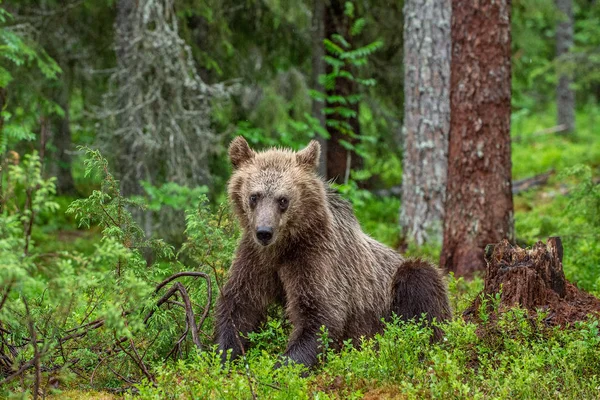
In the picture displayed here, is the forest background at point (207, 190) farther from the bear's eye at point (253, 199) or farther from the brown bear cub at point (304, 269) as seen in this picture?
the bear's eye at point (253, 199)

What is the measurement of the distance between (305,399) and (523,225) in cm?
867

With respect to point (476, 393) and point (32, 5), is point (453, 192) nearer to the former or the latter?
point (476, 393)

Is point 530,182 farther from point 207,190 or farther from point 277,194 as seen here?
point 277,194

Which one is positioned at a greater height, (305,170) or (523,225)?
(305,170)

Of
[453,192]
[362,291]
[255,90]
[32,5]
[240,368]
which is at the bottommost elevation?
[240,368]

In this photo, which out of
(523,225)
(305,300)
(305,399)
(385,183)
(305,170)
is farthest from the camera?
(385,183)

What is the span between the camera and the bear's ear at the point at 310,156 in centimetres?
655

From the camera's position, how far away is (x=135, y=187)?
463 inches

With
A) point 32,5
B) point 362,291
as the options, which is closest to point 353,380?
point 362,291

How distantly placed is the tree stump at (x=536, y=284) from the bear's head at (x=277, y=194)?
155 cm

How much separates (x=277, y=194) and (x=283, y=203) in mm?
92

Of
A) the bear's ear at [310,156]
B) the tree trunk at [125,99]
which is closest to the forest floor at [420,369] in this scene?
the bear's ear at [310,156]

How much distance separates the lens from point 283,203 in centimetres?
617

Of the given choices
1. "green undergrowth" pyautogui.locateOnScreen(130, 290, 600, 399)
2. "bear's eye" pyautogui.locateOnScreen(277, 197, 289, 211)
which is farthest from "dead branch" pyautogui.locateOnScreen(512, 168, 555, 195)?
"bear's eye" pyautogui.locateOnScreen(277, 197, 289, 211)
